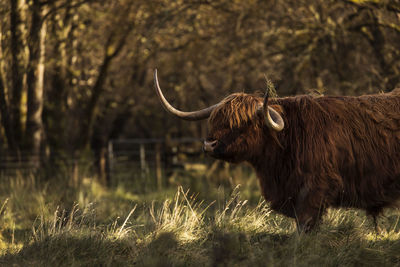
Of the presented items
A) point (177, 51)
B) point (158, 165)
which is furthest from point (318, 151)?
point (177, 51)

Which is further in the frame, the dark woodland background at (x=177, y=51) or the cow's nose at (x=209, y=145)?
the dark woodland background at (x=177, y=51)

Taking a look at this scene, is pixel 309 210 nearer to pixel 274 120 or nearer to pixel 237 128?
pixel 274 120

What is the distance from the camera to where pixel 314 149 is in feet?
18.0

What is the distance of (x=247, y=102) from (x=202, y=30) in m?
8.80

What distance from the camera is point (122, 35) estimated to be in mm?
12578

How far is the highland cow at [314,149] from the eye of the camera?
17.8 feet

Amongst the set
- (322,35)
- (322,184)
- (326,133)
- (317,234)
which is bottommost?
(317,234)

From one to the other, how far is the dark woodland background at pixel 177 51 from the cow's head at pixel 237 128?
368 cm

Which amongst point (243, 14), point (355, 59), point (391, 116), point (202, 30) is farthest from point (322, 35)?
point (391, 116)

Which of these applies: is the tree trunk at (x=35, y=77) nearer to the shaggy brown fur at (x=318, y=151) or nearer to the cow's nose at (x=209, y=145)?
the shaggy brown fur at (x=318, y=151)

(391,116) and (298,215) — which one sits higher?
(391,116)

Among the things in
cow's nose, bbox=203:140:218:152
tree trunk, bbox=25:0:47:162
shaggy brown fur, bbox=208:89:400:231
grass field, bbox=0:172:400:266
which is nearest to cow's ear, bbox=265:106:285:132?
shaggy brown fur, bbox=208:89:400:231

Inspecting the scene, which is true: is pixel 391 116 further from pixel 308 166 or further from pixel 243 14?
pixel 243 14

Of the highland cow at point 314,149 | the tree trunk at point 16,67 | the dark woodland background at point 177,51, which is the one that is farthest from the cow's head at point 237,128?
the tree trunk at point 16,67
